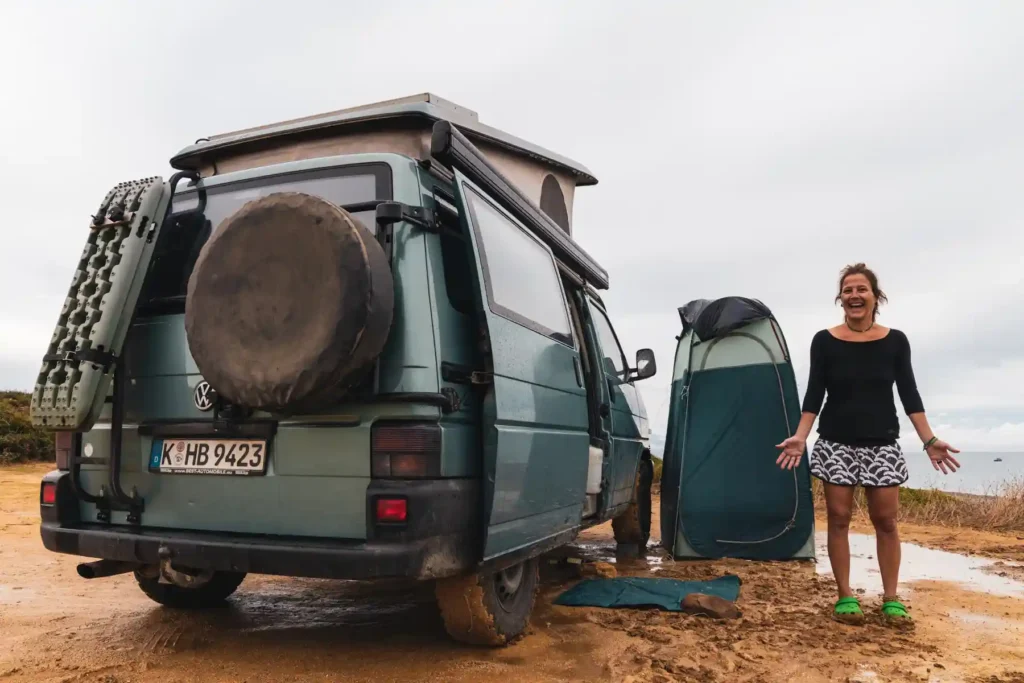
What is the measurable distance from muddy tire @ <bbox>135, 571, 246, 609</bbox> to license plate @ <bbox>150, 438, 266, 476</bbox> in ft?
3.13

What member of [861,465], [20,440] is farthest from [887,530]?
[20,440]

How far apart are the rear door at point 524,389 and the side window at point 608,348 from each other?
1.29 metres

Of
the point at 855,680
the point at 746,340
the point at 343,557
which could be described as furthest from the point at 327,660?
the point at 746,340

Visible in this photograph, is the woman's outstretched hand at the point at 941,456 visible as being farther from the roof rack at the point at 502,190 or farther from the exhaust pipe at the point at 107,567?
the exhaust pipe at the point at 107,567

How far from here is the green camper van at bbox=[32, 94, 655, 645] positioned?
266 cm

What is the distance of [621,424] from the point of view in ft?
18.0

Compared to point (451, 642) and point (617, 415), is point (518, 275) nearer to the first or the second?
point (451, 642)

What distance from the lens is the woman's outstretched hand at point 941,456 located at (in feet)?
12.5

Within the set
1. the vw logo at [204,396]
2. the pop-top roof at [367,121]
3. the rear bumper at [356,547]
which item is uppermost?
the pop-top roof at [367,121]

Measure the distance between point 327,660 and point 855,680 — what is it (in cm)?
208

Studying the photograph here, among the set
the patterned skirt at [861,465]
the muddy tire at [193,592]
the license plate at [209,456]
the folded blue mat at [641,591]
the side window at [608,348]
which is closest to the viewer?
the license plate at [209,456]

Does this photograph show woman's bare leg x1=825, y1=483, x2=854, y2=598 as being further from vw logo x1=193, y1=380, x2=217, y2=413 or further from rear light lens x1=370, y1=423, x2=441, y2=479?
vw logo x1=193, y1=380, x2=217, y2=413

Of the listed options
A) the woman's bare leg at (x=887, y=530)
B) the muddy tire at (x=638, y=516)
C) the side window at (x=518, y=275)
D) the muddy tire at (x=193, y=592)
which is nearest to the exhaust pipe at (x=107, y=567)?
the muddy tire at (x=193, y=592)

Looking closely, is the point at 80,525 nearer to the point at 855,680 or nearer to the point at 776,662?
the point at 776,662
